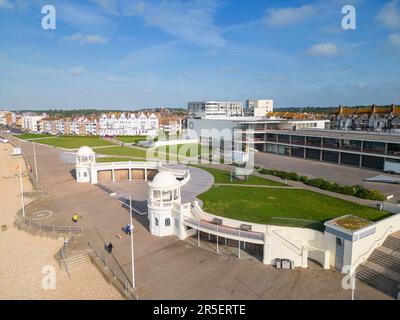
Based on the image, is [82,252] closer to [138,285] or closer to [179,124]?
[138,285]

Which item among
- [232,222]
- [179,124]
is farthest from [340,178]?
[179,124]

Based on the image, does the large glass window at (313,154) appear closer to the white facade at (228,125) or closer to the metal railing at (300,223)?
the white facade at (228,125)

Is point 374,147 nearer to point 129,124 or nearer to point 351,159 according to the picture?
point 351,159

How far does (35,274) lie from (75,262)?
2.87 m

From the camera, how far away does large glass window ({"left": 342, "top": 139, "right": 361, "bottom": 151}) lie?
5438cm

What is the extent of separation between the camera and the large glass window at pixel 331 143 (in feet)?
191

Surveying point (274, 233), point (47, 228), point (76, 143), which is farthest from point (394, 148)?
point (76, 143)

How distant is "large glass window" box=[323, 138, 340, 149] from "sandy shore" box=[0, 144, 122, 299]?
165 feet

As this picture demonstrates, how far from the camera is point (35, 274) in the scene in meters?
22.8

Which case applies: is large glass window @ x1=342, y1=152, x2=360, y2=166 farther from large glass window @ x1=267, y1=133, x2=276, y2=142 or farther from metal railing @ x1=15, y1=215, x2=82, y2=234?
metal railing @ x1=15, y1=215, x2=82, y2=234

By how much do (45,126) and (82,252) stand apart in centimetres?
15701
